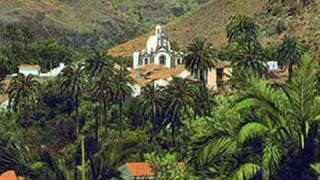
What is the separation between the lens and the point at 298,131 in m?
18.2

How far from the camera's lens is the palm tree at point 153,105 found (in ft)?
268

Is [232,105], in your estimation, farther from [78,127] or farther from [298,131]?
[78,127]

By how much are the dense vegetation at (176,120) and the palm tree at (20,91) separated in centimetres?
9

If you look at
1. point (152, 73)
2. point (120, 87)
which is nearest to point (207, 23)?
point (152, 73)

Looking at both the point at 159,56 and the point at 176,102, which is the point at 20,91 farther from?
the point at 159,56

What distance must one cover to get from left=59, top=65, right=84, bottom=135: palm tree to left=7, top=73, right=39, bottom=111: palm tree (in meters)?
3.37

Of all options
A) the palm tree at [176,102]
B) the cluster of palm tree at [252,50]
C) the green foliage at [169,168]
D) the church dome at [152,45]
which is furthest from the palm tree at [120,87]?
the green foliage at [169,168]

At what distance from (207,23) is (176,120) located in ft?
283

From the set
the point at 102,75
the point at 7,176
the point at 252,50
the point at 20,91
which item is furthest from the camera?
the point at 20,91

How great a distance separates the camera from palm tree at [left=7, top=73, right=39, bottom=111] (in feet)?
300

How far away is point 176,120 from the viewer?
7938 centimetres

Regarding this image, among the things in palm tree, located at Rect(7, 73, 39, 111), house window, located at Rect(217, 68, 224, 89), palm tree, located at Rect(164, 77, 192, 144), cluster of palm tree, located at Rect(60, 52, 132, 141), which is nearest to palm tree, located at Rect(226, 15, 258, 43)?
house window, located at Rect(217, 68, 224, 89)

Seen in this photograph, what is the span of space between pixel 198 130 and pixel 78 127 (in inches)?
2680

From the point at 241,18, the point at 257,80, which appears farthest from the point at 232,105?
the point at 241,18
